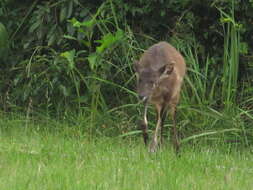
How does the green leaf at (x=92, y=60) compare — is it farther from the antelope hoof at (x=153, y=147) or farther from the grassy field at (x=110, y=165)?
the antelope hoof at (x=153, y=147)

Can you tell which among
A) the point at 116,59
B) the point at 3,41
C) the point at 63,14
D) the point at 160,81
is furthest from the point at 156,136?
the point at 3,41

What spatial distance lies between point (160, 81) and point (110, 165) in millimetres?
1767

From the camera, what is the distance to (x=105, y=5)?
10109 millimetres

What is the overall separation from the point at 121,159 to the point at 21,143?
4.55 feet

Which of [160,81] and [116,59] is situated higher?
[160,81]

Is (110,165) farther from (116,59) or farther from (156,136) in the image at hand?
(116,59)

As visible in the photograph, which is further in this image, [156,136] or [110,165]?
[156,136]

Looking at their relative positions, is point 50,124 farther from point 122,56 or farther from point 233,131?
point 233,131

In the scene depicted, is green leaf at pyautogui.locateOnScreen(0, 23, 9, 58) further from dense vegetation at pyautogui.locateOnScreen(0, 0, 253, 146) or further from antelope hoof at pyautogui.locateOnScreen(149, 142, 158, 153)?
antelope hoof at pyautogui.locateOnScreen(149, 142, 158, 153)

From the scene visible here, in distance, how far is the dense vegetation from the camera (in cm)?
922

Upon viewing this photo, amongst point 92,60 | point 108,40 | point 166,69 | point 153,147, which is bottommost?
point 153,147

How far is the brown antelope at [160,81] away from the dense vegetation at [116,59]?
585 mm

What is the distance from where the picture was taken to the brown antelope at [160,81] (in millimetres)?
7824

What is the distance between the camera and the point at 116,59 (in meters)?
10.1
